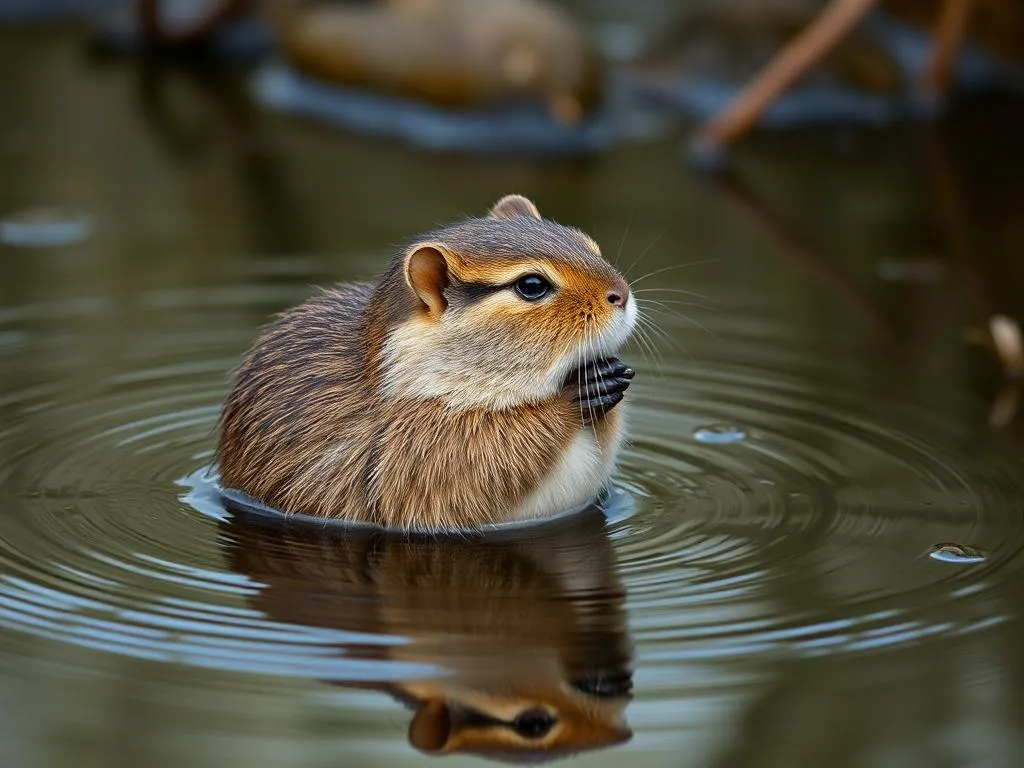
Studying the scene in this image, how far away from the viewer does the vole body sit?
5379 mm

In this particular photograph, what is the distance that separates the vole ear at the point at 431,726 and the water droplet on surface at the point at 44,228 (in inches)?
198

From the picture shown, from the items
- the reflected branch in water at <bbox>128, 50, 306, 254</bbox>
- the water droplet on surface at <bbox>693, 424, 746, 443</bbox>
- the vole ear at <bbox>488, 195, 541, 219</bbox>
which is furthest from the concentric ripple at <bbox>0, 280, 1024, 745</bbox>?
the reflected branch in water at <bbox>128, 50, 306, 254</bbox>

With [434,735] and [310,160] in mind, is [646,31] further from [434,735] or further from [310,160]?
[434,735]

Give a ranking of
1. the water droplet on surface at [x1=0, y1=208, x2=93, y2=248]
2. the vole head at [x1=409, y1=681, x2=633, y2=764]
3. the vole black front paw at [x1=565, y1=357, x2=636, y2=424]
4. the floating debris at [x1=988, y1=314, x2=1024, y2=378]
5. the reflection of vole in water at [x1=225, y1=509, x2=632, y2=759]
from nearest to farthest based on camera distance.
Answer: the vole head at [x1=409, y1=681, x2=633, y2=764] → the reflection of vole in water at [x1=225, y1=509, x2=632, y2=759] → the vole black front paw at [x1=565, y1=357, x2=636, y2=424] → the floating debris at [x1=988, y1=314, x2=1024, y2=378] → the water droplet on surface at [x1=0, y1=208, x2=93, y2=248]

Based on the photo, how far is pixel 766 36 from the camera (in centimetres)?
1159

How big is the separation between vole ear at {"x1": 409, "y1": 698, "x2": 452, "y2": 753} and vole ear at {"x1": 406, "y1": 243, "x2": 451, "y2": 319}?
140cm

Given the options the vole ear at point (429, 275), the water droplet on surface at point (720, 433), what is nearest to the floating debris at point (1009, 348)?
the water droplet on surface at point (720, 433)

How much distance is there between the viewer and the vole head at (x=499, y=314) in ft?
17.6

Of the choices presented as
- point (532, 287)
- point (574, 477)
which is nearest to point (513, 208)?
point (532, 287)

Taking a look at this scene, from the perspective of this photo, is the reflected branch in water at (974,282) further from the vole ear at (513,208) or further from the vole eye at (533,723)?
the vole eye at (533,723)

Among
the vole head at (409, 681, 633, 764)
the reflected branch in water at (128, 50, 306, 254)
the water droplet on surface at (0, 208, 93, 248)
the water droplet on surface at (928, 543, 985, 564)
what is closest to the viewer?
the vole head at (409, 681, 633, 764)

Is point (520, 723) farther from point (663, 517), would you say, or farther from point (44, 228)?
point (44, 228)

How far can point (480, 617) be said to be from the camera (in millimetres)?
4922

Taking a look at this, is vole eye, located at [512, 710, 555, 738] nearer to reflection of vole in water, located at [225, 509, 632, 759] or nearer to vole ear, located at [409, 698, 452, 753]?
reflection of vole in water, located at [225, 509, 632, 759]
